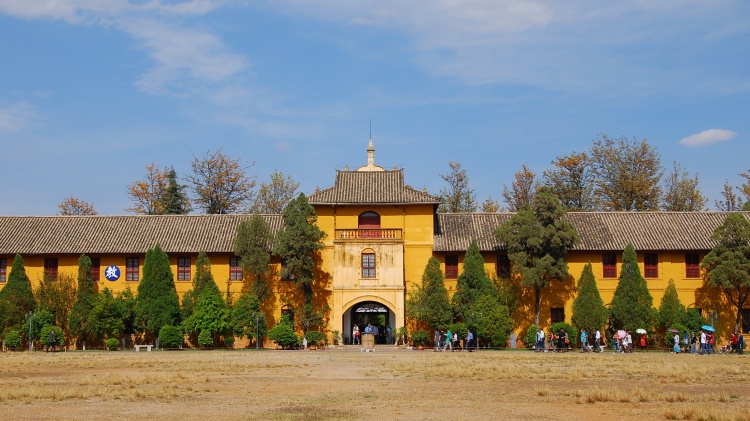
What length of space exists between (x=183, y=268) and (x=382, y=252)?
1097 cm

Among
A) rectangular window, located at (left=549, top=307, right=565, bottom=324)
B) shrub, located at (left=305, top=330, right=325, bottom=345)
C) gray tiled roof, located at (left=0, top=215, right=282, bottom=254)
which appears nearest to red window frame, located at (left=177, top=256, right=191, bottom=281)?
gray tiled roof, located at (left=0, top=215, right=282, bottom=254)

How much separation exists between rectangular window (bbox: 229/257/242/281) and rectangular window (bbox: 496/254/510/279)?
1404 cm

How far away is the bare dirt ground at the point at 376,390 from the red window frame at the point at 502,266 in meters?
17.0

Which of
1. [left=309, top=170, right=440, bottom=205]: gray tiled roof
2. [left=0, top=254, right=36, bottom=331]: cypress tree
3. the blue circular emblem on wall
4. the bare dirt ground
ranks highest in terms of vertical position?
[left=309, top=170, right=440, bottom=205]: gray tiled roof

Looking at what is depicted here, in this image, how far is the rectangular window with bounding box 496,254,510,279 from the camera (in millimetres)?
50531

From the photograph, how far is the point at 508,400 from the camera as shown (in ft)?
65.9

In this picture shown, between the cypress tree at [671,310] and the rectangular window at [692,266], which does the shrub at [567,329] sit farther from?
the rectangular window at [692,266]

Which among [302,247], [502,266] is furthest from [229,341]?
[502,266]

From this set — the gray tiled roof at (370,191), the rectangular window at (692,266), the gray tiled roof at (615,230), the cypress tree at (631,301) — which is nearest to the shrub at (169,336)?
the gray tiled roof at (370,191)

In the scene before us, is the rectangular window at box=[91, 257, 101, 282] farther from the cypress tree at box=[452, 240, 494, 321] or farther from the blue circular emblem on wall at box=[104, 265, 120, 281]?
the cypress tree at box=[452, 240, 494, 321]

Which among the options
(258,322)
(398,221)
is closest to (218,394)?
(258,322)

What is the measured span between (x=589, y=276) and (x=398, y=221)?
1054 cm

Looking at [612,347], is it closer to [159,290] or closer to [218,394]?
[159,290]

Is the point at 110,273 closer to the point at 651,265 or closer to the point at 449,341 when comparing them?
the point at 449,341
